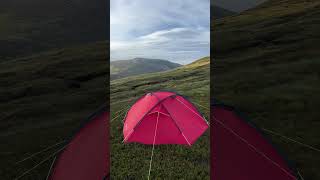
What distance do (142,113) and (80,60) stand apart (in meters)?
38.3

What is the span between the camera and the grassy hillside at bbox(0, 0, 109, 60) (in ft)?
222

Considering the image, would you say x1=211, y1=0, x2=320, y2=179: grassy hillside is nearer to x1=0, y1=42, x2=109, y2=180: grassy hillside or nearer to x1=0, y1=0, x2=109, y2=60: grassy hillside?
x1=0, y1=42, x2=109, y2=180: grassy hillside

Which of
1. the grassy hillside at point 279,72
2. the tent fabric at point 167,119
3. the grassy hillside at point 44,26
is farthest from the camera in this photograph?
the grassy hillside at point 44,26

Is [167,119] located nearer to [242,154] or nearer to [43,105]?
[242,154]

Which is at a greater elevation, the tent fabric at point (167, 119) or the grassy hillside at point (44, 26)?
the grassy hillside at point (44, 26)

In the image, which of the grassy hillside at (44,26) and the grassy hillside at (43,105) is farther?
the grassy hillside at (44,26)

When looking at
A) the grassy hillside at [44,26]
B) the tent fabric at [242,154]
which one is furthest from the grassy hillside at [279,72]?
the grassy hillside at [44,26]

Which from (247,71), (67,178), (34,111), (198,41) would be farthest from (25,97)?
(198,41)

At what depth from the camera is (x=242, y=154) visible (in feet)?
15.3

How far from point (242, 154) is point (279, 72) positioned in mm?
21472

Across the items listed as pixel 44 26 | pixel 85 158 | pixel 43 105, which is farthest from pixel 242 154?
pixel 44 26

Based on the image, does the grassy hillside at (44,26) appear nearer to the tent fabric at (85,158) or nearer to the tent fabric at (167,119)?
the tent fabric at (167,119)

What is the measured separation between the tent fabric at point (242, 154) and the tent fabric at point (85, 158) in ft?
5.43

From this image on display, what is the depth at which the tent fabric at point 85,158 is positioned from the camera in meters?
4.66
